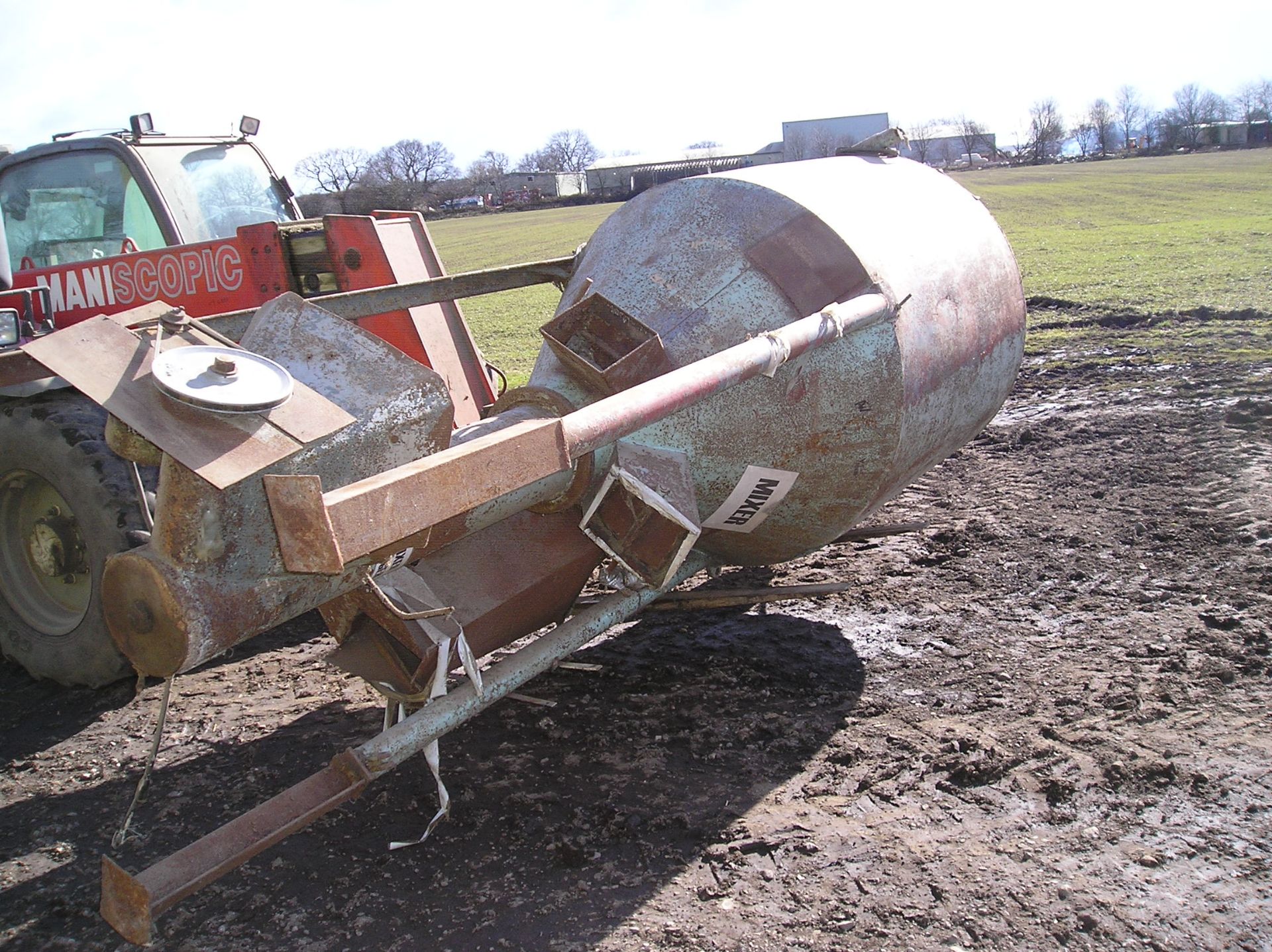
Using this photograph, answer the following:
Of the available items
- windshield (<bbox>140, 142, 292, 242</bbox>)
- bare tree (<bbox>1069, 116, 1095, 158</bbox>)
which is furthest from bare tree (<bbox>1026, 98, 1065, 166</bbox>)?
windshield (<bbox>140, 142, 292, 242</bbox>)

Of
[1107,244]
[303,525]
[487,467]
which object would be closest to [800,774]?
[487,467]

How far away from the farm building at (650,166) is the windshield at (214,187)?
34064mm

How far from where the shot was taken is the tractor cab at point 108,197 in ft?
18.4

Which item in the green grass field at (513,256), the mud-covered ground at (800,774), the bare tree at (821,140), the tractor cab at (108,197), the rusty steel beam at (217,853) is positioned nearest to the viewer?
the rusty steel beam at (217,853)

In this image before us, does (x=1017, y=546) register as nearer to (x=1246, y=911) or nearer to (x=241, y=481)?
(x=1246, y=911)

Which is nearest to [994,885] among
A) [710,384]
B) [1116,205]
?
[710,384]

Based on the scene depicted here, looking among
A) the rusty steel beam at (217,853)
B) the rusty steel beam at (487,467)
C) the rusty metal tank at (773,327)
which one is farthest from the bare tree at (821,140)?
the rusty steel beam at (217,853)

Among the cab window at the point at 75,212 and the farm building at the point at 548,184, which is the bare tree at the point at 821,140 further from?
the cab window at the point at 75,212

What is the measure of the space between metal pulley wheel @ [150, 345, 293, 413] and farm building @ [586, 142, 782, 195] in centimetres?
3806

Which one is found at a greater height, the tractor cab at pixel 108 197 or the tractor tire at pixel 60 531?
the tractor cab at pixel 108 197

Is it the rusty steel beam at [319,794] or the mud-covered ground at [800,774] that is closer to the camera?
the rusty steel beam at [319,794]

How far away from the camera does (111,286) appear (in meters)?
5.33

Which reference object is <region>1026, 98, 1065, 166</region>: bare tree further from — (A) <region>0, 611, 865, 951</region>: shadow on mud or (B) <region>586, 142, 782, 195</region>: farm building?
(A) <region>0, 611, 865, 951</region>: shadow on mud

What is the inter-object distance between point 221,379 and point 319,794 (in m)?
1.18
